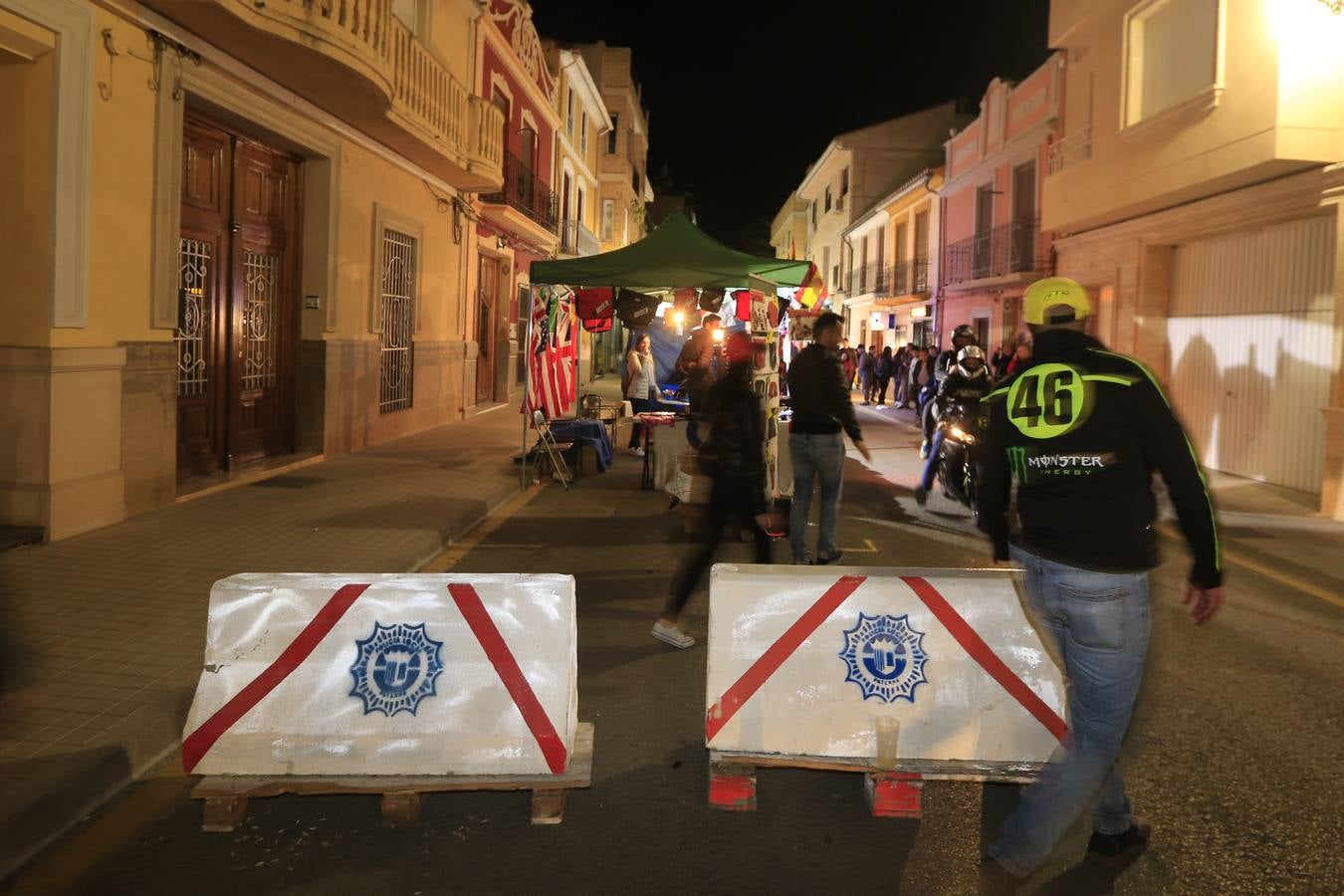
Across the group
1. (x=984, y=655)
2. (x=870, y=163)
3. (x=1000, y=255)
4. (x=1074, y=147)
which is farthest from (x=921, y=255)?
(x=984, y=655)

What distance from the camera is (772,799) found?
12.6 ft

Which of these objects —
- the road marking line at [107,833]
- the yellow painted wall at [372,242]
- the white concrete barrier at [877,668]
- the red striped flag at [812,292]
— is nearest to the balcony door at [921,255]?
the red striped flag at [812,292]

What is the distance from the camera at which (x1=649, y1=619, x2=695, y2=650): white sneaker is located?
5582 mm

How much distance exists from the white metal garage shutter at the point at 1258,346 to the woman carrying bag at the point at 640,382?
6.56 metres

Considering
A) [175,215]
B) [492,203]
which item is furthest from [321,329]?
[492,203]

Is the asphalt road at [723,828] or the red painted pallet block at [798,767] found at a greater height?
the red painted pallet block at [798,767]

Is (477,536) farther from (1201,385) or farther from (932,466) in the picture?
(1201,385)

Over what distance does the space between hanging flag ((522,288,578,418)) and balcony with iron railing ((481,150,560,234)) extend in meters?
8.39

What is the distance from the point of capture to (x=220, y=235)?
10266mm

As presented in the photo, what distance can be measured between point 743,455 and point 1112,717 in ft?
9.57

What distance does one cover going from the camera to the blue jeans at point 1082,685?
3.01 m

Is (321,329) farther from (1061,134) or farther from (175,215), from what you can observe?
(1061,134)

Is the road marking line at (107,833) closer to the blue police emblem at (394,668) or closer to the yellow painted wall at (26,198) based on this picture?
the blue police emblem at (394,668)

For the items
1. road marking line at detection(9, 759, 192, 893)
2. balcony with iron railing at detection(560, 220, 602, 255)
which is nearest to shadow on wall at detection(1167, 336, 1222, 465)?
road marking line at detection(9, 759, 192, 893)
